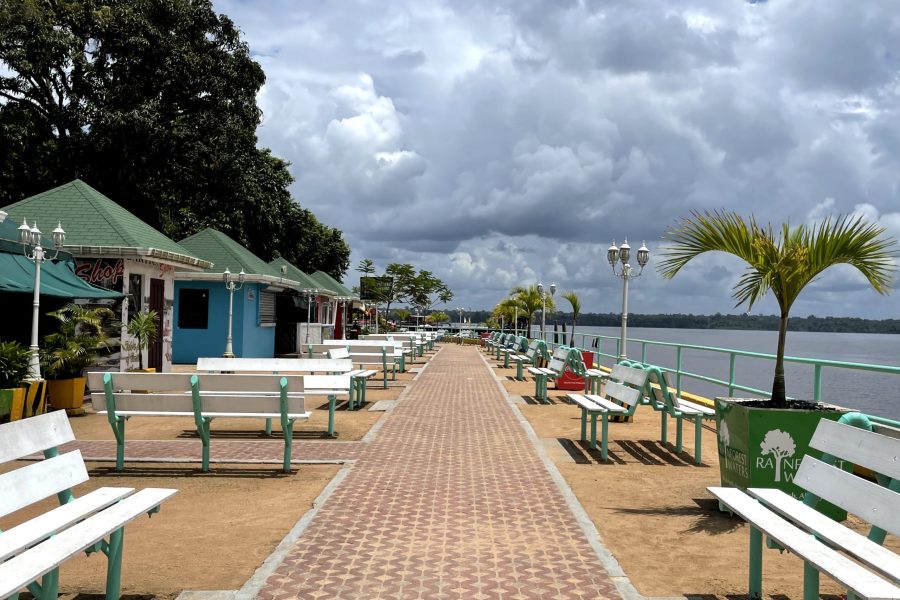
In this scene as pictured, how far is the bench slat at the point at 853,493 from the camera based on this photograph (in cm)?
308

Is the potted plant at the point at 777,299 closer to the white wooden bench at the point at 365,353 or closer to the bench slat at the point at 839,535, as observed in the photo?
the bench slat at the point at 839,535

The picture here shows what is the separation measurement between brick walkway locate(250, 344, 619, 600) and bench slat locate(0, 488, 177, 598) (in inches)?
30.6

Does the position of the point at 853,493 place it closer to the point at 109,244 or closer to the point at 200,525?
the point at 200,525

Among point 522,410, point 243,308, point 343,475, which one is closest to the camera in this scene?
point 343,475

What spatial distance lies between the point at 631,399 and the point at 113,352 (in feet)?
34.9

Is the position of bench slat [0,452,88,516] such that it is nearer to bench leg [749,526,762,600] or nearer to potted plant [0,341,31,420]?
bench leg [749,526,762,600]

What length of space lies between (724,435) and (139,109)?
1020 inches

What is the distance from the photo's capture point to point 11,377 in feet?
31.3

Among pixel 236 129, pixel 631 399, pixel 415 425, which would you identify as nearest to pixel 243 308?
pixel 236 129

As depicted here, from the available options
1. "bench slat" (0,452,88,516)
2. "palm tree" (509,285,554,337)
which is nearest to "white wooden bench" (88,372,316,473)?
"bench slat" (0,452,88,516)

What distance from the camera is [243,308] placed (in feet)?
72.0

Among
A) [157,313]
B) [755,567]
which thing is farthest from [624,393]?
[157,313]

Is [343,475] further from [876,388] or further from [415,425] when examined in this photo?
[876,388]

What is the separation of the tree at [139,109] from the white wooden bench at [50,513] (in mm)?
25234
